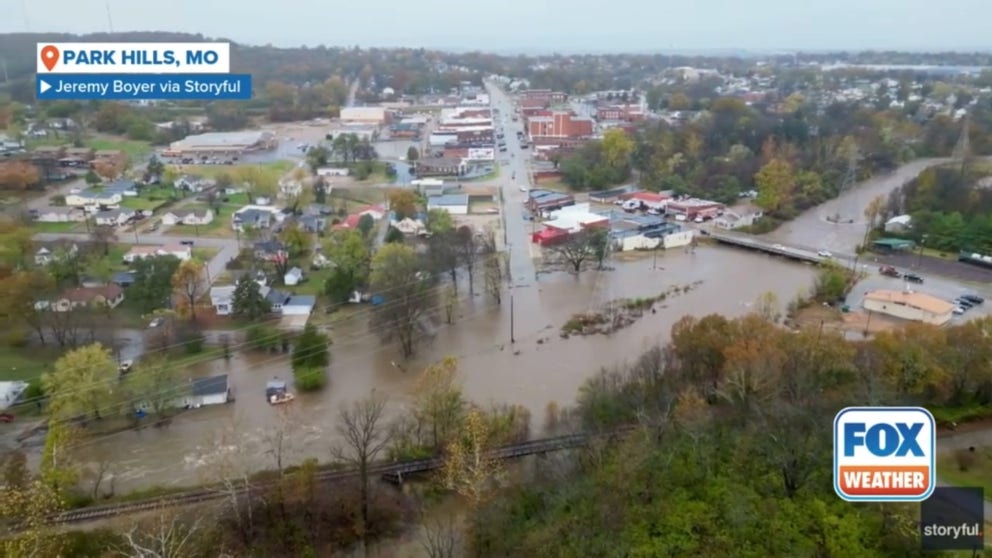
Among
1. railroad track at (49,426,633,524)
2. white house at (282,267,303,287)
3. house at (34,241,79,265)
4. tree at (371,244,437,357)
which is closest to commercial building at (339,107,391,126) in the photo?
house at (34,241,79,265)

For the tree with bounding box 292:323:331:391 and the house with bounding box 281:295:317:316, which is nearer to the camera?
the tree with bounding box 292:323:331:391

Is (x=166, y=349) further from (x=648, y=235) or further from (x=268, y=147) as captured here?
(x=268, y=147)

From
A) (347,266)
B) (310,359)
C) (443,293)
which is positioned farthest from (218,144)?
(310,359)

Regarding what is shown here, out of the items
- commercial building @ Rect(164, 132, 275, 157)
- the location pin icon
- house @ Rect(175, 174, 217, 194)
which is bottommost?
house @ Rect(175, 174, 217, 194)

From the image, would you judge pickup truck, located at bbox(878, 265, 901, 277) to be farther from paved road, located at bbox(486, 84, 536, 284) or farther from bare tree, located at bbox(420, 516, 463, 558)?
bare tree, located at bbox(420, 516, 463, 558)

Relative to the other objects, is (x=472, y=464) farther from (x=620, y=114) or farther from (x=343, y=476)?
(x=620, y=114)

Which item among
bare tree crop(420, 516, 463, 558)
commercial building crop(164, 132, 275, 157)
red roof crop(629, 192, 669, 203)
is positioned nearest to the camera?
bare tree crop(420, 516, 463, 558)

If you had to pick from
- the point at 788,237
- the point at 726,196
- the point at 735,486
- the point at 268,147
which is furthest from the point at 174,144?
the point at 735,486

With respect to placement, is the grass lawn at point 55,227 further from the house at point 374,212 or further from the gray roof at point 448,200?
the gray roof at point 448,200
